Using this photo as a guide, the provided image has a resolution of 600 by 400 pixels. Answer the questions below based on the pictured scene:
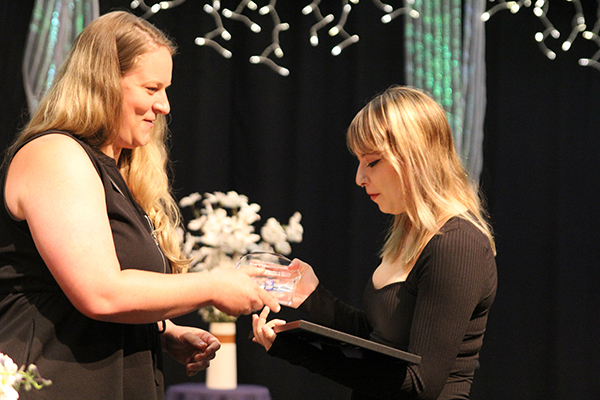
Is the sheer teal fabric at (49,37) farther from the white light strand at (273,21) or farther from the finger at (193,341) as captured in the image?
the finger at (193,341)

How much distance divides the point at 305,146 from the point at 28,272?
2.38 meters

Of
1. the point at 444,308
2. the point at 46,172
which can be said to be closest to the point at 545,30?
the point at 444,308

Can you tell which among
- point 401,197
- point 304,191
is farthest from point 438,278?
point 304,191

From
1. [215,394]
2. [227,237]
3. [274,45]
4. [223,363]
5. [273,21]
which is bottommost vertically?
[215,394]

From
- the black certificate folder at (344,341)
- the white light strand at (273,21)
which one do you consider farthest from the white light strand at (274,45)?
the black certificate folder at (344,341)

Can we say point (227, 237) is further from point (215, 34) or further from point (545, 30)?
point (545, 30)

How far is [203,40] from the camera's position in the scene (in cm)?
331

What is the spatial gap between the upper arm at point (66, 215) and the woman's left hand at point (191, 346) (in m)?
0.46

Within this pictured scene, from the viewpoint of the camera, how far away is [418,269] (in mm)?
1421

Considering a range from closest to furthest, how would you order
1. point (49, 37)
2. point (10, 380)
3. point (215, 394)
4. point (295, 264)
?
point (10, 380) → point (295, 264) → point (215, 394) → point (49, 37)

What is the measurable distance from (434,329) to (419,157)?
1.39ft

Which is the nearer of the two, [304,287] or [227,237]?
[304,287]

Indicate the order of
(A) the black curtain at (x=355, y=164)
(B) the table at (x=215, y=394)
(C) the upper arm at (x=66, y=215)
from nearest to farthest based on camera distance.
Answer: (C) the upper arm at (x=66, y=215)
(B) the table at (x=215, y=394)
(A) the black curtain at (x=355, y=164)

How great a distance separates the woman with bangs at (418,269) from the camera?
1.34m
